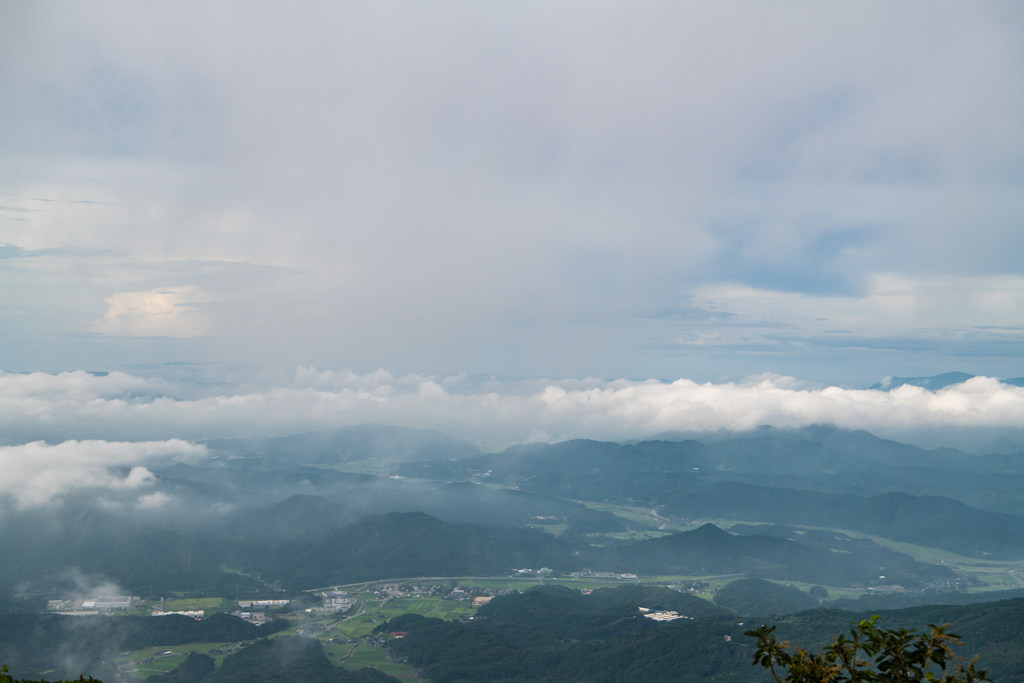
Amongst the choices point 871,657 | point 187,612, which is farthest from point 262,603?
point 871,657

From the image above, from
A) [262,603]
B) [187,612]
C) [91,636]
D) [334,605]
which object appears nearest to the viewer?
[91,636]

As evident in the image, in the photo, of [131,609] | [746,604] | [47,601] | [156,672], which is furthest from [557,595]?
[47,601]

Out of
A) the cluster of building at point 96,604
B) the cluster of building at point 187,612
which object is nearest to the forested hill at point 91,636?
the cluster of building at point 187,612

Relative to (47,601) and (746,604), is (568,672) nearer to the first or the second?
(746,604)

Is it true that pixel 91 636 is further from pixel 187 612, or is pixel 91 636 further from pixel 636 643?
pixel 636 643

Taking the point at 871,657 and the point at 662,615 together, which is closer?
the point at 871,657

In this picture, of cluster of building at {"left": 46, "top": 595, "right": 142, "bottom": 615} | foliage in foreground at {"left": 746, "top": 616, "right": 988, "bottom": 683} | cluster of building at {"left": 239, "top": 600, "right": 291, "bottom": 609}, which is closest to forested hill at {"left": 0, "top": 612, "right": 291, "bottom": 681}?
cluster of building at {"left": 239, "top": 600, "right": 291, "bottom": 609}

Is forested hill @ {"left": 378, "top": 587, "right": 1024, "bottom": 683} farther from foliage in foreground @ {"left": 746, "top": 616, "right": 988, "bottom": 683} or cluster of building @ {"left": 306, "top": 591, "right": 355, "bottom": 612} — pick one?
foliage in foreground @ {"left": 746, "top": 616, "right": 988, "bottom": 683}

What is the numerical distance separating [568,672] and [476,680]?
19578 mm

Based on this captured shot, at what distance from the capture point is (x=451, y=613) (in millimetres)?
185625

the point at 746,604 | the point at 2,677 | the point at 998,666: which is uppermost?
the point at 2,677

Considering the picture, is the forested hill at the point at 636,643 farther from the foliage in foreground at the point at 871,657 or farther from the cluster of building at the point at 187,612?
the foliage in foreground at the point at 871,657

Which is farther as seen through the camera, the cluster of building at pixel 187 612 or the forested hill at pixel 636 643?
the cluster of building at pixel 187 612

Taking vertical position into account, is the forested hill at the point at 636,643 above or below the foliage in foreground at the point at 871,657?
below
